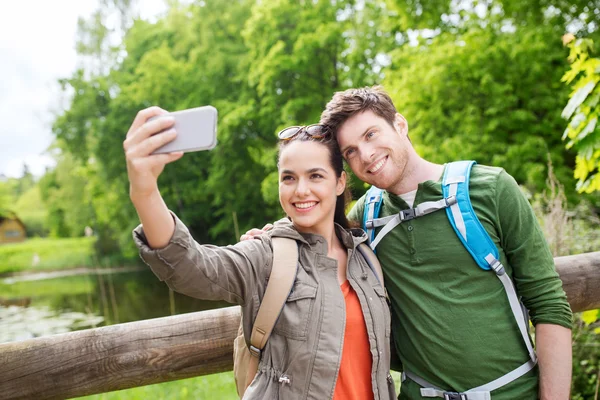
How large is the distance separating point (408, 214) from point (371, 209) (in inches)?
8.7

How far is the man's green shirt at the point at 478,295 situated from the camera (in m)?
1.79

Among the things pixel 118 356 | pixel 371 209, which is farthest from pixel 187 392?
pixel 371 209

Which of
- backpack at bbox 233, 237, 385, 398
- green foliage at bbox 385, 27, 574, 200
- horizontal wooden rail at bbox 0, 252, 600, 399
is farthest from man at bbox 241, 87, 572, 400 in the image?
green foliage at bbox 385, 27, 574, 200

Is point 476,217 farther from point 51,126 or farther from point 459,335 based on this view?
point 51,126

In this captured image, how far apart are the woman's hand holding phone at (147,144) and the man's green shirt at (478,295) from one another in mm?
1119

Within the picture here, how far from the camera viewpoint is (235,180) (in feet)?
67.8

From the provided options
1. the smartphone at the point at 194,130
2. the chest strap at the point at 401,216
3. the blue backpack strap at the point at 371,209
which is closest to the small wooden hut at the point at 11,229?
the blue backpack strap at the point at 371,209

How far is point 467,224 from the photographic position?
5.98ft

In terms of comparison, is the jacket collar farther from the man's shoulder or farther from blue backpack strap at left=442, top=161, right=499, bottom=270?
the man's shoulder

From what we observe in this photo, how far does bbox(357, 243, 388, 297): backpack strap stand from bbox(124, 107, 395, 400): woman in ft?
0.08

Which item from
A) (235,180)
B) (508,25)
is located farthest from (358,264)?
(235,180)

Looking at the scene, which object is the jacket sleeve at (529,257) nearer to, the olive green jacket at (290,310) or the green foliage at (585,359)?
the olive green jacket at (290,310)

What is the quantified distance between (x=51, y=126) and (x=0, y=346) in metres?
23.6

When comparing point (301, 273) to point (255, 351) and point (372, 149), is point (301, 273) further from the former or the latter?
point (372, 149)
